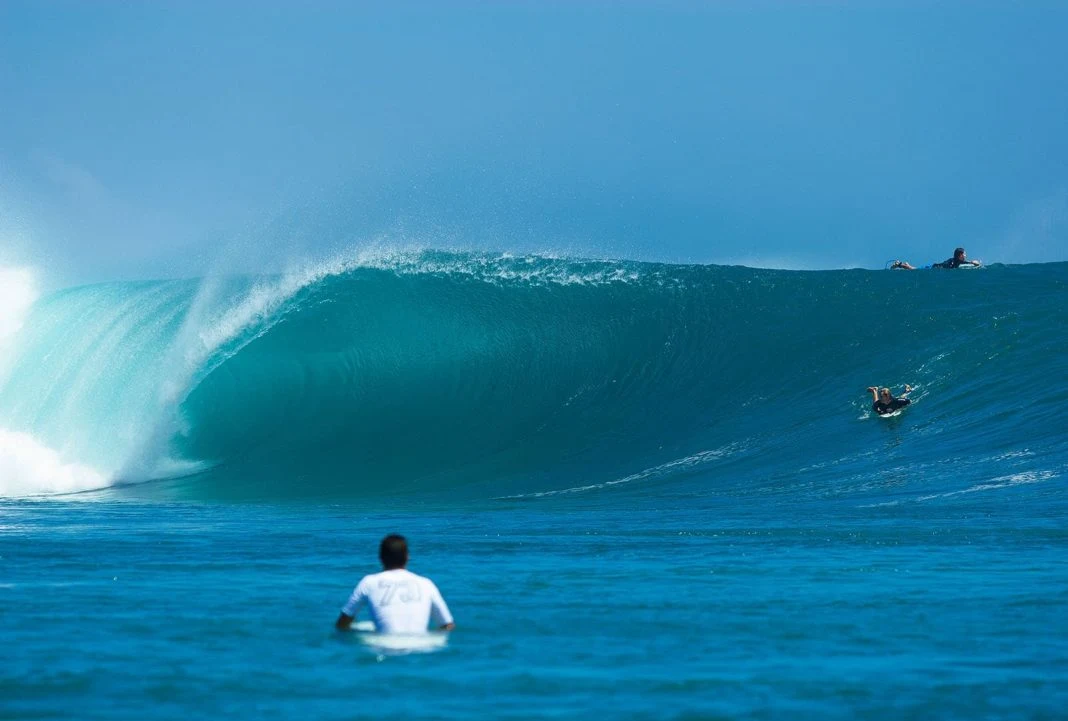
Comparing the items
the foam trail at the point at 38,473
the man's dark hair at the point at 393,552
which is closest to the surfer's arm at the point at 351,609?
the man's dark hair at the point at 393,552

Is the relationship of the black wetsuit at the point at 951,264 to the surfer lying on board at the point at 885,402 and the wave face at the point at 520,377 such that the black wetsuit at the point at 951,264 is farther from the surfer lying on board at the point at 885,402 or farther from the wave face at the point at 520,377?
the surfer lying on board at the point at 885,402

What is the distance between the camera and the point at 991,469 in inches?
584

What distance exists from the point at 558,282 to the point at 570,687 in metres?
20.3

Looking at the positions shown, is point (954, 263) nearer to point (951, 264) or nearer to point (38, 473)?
point (951, 264)

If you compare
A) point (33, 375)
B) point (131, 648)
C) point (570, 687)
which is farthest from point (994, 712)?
point (33, 375)

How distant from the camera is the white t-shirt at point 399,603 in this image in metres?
6.47

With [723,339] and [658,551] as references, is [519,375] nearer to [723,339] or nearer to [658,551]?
[723,339]

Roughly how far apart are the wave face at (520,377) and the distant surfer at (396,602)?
31.1 feet

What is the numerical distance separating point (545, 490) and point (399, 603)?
10270 mm

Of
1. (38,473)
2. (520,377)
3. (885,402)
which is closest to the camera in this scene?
(885,402)

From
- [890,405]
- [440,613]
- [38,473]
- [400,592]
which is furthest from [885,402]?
[400,592]

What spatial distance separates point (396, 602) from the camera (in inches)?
255

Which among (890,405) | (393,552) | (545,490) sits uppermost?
(890,405)

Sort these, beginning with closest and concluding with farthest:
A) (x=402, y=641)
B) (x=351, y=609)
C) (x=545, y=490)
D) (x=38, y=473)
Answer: (x=402, y=641)
(x=351, y=609)
(x=545, y=490)
(x=38, y=473)
